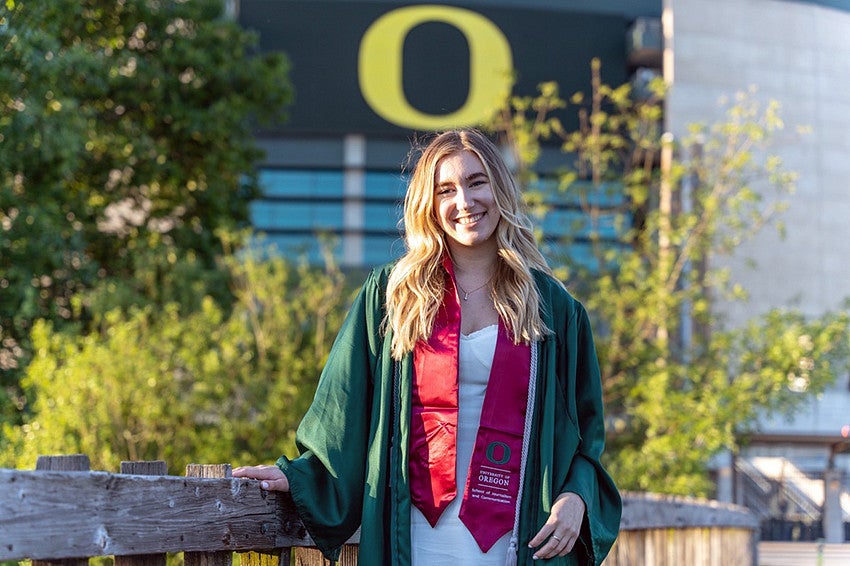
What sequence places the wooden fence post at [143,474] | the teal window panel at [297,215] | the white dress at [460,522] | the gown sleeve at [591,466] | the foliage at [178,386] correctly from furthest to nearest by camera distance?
the teal window panel at [297,215] → the foliage at [178,386] → the gown sleeve at [591,466] → the white dress at [460,522] → the wooden fence post at [143,474]

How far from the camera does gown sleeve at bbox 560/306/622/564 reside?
3.15 m

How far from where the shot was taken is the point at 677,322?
13.0 m

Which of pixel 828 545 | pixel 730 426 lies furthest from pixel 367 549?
pixel 828 545

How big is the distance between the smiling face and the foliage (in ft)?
23.5

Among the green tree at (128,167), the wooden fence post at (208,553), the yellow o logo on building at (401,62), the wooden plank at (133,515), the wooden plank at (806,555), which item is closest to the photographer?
the wooden plank at (133,515)

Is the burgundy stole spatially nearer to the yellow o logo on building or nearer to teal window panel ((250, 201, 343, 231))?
the yellow o logo on building

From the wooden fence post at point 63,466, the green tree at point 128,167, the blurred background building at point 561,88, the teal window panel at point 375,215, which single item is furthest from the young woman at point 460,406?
the teal window panel at point 375,215

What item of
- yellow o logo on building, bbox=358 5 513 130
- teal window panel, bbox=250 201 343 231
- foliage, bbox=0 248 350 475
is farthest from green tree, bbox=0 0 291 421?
teal window panel, bbox=250 201 343 231

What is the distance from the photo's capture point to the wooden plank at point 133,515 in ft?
7.07

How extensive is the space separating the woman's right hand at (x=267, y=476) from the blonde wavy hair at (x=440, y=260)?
405mm

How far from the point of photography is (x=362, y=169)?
38.5 m

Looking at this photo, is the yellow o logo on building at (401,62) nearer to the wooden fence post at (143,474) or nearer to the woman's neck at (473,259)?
the woman's neck at (473,259)

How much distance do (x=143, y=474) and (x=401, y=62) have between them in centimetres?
3485

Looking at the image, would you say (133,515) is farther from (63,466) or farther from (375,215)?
(375,215)
